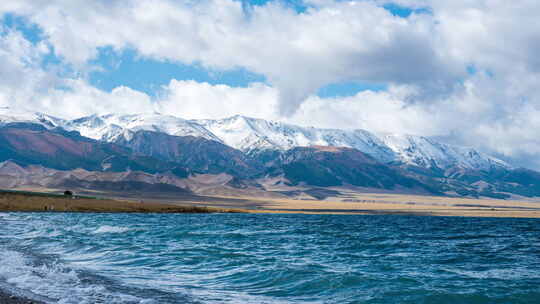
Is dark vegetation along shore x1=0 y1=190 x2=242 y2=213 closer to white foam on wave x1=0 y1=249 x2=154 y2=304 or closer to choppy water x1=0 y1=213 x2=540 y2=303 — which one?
choppy water x1=0 y1=213 x2=540 y2=303

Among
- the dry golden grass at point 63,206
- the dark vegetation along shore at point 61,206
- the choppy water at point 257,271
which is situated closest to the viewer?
the choppy water at point 257,271

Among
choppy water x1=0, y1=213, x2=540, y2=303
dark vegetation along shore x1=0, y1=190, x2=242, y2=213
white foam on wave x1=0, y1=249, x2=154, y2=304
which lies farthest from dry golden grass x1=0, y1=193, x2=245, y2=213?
white foam on wave x1=0, y1=249, x2=154, y2=304

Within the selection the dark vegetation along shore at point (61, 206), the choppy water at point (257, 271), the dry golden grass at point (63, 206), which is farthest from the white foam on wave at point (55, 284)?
the dry golden grass at point (63, 206)

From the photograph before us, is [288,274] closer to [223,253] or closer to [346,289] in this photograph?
[346,289]

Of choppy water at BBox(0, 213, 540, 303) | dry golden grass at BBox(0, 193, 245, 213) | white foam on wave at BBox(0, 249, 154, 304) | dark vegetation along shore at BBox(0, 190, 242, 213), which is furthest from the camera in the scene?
dry golden grass at BBox(0, 193, 245, 213)

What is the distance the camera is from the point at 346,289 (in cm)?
3275

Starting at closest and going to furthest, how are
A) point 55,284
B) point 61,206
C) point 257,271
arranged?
point 55,284, point 257,271, point 61,206

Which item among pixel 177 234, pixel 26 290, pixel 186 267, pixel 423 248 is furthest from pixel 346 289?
pixel 177 234

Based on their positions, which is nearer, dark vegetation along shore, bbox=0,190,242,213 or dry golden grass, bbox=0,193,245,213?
dark vegetation along shore, bbox=0,190,242,213

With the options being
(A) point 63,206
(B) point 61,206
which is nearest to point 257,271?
(A) point 63,206

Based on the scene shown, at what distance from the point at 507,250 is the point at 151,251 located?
3844cm

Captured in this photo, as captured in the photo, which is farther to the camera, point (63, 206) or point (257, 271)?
point (63, 206)

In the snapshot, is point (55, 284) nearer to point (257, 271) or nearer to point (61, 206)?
point (257, 271)

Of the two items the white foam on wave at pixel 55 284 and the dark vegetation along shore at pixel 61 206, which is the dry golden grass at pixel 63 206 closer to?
the dark vegetation along shore at pixel 61 206
